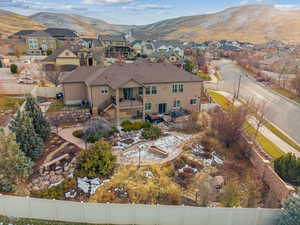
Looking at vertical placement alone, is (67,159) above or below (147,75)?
below

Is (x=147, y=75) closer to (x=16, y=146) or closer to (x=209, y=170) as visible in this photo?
(x=209, y=170)

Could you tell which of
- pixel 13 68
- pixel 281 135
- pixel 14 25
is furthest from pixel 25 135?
pixel 14 25

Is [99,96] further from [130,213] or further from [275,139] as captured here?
[275,139]

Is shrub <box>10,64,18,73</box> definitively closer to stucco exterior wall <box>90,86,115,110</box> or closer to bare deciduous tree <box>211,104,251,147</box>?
stucco exterior wall <box>90,86,115,110</box>

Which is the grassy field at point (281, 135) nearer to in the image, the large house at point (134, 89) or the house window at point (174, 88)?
the large house at point (134, 89)

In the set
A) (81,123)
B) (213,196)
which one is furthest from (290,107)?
(81,123)
